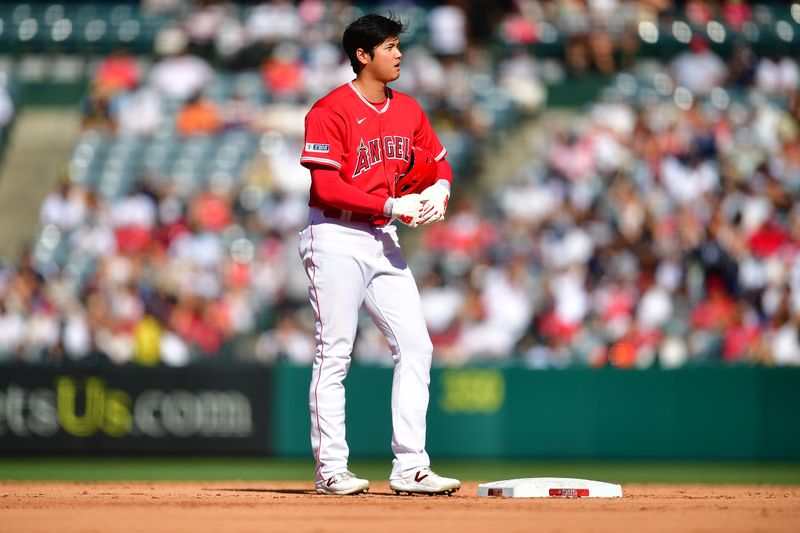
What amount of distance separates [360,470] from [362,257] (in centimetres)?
509

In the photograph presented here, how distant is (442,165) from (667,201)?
328 inches

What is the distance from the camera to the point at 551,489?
737 cm

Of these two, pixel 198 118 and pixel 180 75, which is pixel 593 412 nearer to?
pixel 198 118

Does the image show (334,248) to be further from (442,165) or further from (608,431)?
(608,431)

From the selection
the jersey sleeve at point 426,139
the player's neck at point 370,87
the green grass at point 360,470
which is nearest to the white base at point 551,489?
the jersey sleeve at point 426,139

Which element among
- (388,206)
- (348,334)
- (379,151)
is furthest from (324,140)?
(348,334)

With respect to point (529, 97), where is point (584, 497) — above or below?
below

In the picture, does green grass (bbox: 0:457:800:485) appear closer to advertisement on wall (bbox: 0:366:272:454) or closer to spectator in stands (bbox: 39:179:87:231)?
advertisement on wall (bbox: 0:366:272:454)

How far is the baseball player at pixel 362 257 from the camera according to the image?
722cm

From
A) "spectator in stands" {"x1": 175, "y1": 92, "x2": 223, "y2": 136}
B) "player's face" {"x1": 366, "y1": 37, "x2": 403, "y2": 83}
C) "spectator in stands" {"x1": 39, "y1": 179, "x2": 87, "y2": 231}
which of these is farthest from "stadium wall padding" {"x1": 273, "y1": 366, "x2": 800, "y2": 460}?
"player's face" {"x1": 366, "y1": 37, "x2": 403, "y2": 83}

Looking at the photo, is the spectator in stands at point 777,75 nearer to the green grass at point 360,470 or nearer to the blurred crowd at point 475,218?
the blurred crowd at point 475,218

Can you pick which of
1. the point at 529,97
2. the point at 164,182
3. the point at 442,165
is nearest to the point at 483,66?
the point at 529,97

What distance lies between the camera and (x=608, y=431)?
13.4m

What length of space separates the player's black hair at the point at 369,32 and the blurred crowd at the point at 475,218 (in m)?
6.66
